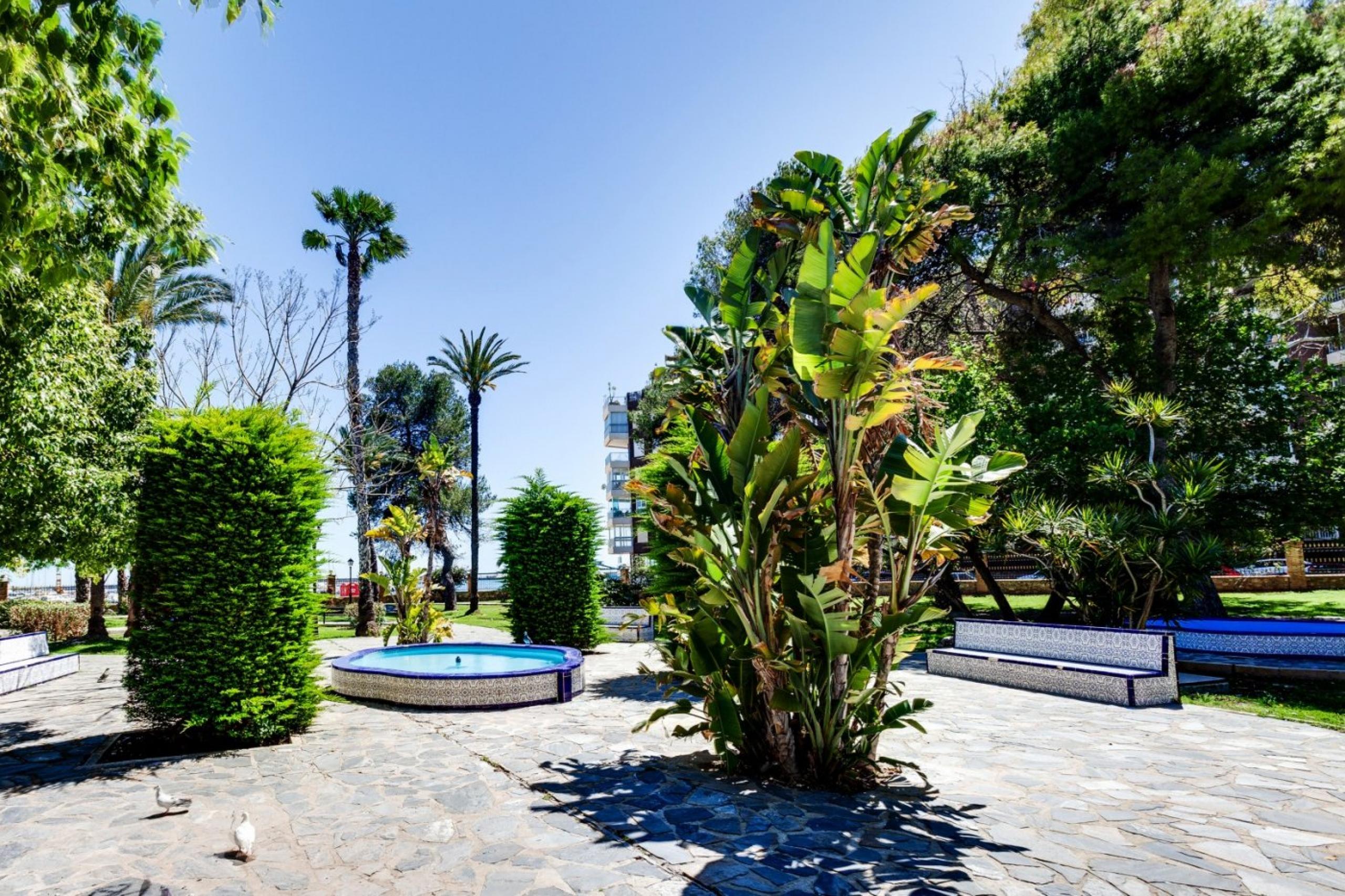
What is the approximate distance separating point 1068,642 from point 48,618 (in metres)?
27.2

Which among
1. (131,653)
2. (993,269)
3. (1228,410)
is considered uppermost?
(993,269)

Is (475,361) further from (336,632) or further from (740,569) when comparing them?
(740,569)

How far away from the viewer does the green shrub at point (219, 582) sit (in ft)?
25.3

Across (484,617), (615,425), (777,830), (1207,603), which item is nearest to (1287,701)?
(1207,603)

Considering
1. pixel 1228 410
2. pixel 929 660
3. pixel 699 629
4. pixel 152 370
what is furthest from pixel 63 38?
pixel 1228 410

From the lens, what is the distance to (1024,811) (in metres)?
5.70

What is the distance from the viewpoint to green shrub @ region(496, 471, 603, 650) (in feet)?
52.0

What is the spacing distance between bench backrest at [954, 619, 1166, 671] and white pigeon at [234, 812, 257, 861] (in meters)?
11.4

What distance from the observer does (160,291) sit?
75.7 feet

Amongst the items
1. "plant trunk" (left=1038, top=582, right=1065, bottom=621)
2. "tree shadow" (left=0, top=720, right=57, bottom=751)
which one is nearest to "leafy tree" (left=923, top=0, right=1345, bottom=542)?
"plant trunk" (left=1038, top=582, right=1065, bottom=621)

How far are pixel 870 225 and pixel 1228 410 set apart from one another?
644 inches

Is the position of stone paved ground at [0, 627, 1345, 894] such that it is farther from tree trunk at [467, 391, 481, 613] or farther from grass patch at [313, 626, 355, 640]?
tree trunk at [467, 391, 481, 613]

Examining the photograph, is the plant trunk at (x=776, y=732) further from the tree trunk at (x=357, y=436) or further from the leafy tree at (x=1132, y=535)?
the tree trunk at (x=357, y=436)

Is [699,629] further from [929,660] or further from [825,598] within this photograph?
[929,660]
